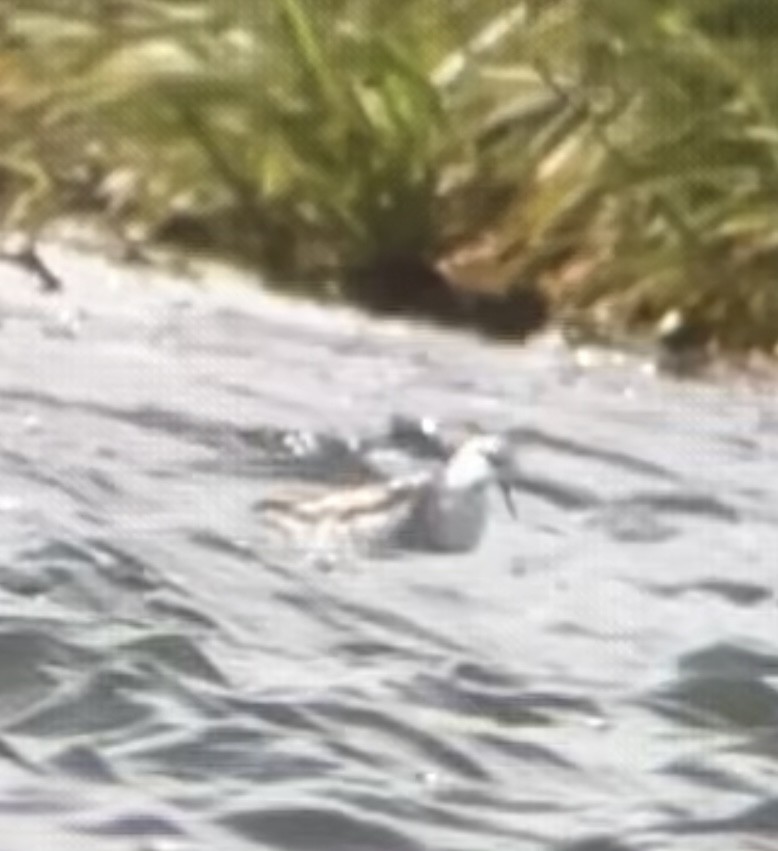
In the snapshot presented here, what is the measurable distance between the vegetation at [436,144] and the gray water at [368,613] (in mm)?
334

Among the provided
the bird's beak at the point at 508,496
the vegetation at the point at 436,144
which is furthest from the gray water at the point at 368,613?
the vegetation at the point at 436,144

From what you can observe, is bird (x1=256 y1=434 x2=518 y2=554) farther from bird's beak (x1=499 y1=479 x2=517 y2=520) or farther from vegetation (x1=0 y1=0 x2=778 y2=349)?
vegetation (x1=0 y1=0 x2=778 y2=349)

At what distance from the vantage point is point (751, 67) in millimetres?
6148

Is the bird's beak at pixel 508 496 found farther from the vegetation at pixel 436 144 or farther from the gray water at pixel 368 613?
the vegetation at pixel 436 144

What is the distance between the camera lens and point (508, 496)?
4684mm

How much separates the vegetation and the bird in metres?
1.45

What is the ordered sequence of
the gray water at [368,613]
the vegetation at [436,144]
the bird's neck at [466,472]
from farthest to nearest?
the vegetation at [436,144], the bird's neck at [466,472], the gray water at [368,613]

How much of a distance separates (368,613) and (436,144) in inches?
101

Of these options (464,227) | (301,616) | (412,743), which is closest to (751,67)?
(464,227)

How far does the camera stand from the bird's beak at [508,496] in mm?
4637

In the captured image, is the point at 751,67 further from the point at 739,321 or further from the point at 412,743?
the point at 412,743

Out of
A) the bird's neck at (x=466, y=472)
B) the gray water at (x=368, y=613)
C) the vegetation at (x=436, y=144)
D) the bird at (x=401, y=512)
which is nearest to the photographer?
the gray water at (x=368, y=613)

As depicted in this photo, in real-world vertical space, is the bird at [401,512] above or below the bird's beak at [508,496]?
above

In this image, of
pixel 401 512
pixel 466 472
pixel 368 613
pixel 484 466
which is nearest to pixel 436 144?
pixel 484 466
